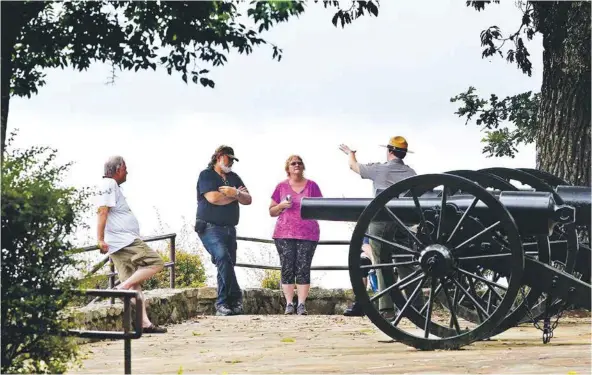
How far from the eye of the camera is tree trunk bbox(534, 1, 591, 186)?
50.6ft

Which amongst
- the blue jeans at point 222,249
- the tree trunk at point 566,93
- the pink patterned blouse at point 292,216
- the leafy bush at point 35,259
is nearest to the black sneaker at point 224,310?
the blue jeans at point 222,249

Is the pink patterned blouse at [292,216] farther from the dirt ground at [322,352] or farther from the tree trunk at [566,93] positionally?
the tree trunk at [566,93]

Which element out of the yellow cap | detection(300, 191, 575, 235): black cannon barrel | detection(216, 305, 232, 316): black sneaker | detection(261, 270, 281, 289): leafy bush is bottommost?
detection(216, 305, 232, 316): black sneaker

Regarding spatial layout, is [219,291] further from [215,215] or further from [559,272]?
[559,272]

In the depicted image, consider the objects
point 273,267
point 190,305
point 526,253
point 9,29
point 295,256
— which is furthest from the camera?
point 273,267

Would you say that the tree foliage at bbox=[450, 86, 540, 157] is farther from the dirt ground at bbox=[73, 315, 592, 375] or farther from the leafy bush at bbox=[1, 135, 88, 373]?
the leafy bush at bbox=[1, 135, 88, 373]

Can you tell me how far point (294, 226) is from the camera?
15.1 meters

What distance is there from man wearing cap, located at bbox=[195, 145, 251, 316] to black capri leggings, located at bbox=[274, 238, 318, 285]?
59 centimetres

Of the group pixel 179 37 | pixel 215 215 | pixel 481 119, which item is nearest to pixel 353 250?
pixel 179 37

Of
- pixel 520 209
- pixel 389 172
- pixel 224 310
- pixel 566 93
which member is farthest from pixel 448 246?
pixel 566 93

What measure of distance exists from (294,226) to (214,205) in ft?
3.28

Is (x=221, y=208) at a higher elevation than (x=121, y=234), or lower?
higher

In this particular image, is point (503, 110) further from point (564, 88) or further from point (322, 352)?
point (322, 352)

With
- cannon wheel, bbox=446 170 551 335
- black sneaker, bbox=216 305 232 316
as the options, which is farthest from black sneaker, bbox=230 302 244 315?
cannon wheel, bbox=446 170 551 335
